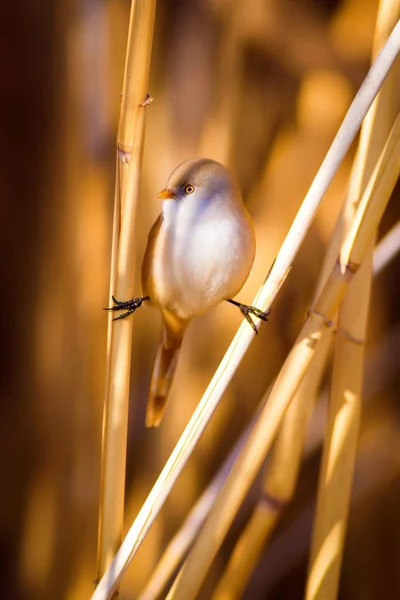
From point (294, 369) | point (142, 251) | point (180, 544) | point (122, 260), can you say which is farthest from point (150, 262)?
point (180, 544)

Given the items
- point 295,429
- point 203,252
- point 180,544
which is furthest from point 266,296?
point 180,544

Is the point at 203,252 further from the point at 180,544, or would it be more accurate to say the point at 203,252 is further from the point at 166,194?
the point at 180,544

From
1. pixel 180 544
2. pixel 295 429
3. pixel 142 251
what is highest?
pixel 142 251

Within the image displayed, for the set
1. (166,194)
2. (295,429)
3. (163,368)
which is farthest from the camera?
(295,429)

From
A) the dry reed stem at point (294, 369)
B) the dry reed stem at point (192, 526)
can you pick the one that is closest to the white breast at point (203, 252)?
the dry reed stem at point (294, 369)

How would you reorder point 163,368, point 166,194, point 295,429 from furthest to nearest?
1. point 295,429
2. point 163,368
3. point 166,194

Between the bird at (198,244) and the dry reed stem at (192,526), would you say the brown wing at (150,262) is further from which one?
the dry reed stem at (192,526)

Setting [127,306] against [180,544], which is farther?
[180,544]

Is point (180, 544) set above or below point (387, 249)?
below
